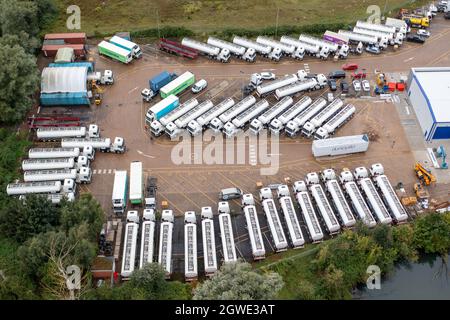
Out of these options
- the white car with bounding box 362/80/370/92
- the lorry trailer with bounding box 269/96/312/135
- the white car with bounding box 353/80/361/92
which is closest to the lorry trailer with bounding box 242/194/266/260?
the lorry trailer with bounding box 269/96/312/135

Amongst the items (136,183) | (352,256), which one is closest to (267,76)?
(136,183)

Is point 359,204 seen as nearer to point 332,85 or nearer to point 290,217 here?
point 290,217

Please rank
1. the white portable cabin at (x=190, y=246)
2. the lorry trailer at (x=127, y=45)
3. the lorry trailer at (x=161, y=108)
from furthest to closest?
the lorry trailer at (x=127, y=45) → the lorry trailer at (x=161, y=108) → the white portable cabin at (x=190, y=246)

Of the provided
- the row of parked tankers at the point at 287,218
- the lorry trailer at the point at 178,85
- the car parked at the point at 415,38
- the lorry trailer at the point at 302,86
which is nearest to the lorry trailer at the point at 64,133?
the lorry trailer at the point at 178,85

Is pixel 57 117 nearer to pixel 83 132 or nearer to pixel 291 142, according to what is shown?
pixel 83 132

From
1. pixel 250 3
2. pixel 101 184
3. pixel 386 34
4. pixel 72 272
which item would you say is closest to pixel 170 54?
pixel 250 3

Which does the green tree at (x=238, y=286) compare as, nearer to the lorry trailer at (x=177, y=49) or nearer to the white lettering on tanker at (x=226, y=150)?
the white lettering on tanker at (x=226, y=150)
